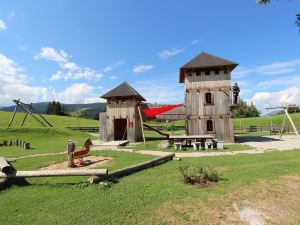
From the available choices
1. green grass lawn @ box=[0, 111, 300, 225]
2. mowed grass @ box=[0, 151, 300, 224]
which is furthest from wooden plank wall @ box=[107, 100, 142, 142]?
mowed grass @ box=[0, 151, 300, 224]

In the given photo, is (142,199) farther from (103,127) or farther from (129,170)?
(103,127)

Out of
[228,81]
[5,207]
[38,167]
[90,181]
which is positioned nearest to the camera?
[5,207]

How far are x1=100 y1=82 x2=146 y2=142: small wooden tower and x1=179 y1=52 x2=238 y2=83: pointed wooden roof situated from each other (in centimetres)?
700

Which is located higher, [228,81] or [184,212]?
[228,81]

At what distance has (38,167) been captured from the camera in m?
12.9

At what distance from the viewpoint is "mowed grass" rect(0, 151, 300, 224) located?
246 inches

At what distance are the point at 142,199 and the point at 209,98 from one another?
21.0 meters

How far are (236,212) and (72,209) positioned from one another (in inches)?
183

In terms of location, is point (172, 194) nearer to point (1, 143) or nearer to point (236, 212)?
point (236, 212)

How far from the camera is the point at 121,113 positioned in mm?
28953

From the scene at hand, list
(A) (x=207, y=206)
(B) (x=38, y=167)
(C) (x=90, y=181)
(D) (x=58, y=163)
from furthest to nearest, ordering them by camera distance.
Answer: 1. (D) (x=58, y=163)
2. (B) (x=38, y=167)
3. (C) (x=90, y=181)
4. (A) (x=207, y=206)

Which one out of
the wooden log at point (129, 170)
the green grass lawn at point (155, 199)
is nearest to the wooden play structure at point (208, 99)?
the wooden log at point (129, 170)

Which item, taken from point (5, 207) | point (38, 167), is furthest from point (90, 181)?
point (38, 167)

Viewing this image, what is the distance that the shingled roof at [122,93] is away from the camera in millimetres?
28695
